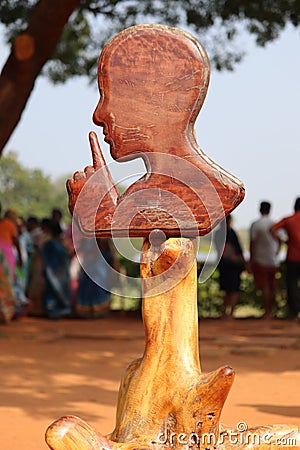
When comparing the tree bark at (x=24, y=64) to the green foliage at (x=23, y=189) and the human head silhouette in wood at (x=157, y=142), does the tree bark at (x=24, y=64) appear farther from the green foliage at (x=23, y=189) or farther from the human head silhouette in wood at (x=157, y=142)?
the green foliage at (x=23, y=189)

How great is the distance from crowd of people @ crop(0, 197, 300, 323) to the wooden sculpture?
7.67 m

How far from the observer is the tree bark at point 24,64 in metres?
10.1

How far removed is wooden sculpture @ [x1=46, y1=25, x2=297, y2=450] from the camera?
3.71 metres

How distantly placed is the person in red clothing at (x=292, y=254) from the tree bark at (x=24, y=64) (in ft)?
14.0

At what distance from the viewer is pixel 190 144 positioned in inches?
151

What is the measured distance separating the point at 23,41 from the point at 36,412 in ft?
18.3

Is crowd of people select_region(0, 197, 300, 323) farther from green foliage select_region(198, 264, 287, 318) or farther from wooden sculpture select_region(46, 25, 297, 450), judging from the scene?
wooden sculpture select_region(46, 25, 297, 450)

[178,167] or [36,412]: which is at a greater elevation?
[178,167]

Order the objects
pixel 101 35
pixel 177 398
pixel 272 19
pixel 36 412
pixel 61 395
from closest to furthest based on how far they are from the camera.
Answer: pixel 177 398
pixel 36 412
pixel 61 395
pixel 272 19
pixel 101 35

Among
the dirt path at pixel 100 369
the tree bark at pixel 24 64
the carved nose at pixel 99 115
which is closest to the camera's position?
the carved nose at pixel 99 115

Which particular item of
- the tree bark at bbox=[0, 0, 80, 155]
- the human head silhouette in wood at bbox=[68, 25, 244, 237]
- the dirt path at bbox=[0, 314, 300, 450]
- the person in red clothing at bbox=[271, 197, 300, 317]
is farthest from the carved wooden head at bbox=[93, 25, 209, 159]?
the person in red clothing at bbox=[271, 197, 300, 317]

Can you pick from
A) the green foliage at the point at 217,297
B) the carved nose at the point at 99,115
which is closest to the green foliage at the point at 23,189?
the green foliage at the point at 217,297

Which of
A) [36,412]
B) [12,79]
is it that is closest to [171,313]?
[36,412]

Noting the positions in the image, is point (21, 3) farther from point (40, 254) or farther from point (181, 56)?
point (181, 56)
